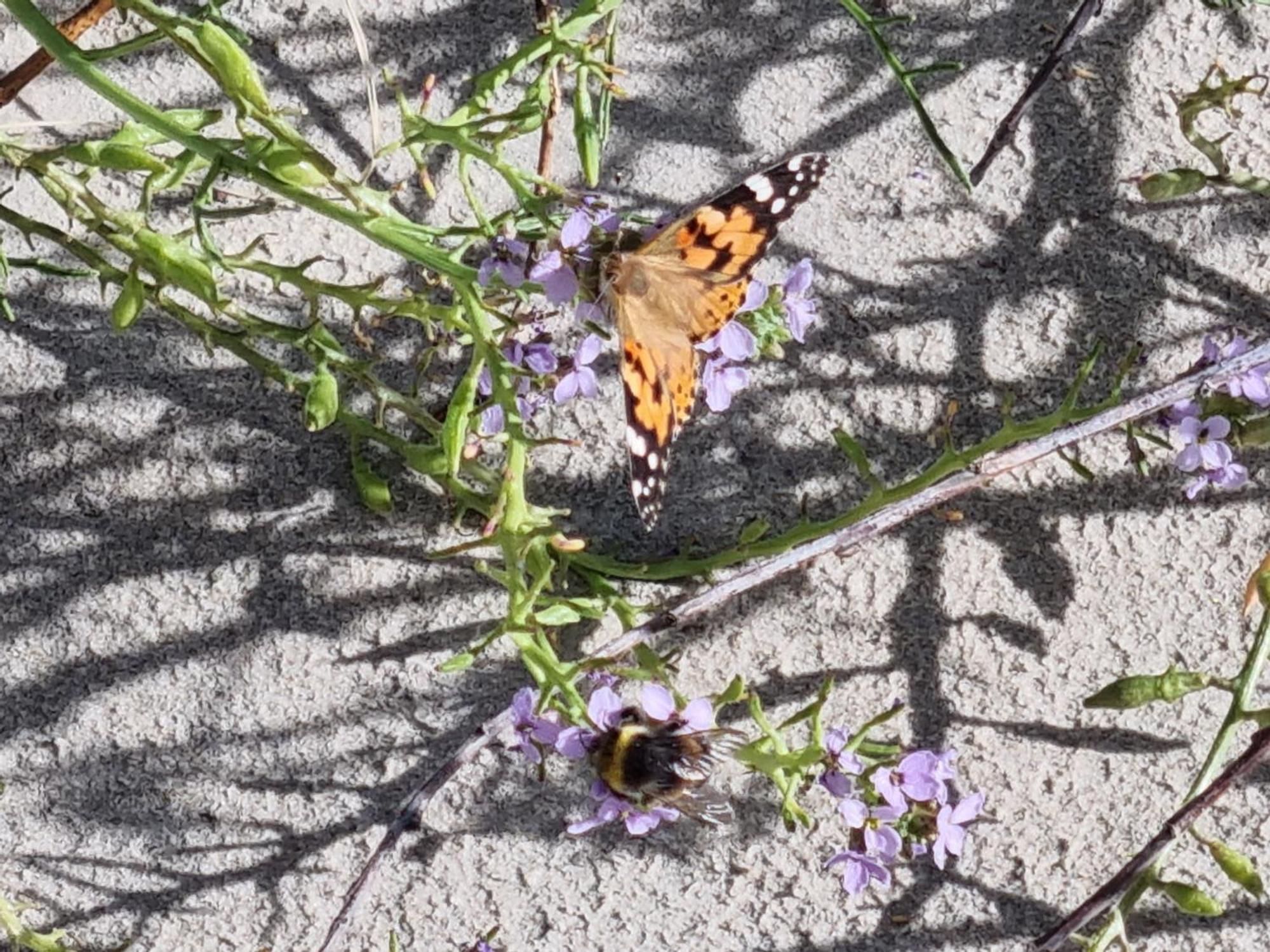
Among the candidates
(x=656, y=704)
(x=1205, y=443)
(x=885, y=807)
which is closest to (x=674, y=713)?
(x=656, y=704)

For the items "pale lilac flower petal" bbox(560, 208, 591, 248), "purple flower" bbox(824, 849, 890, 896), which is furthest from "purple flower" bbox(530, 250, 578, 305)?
"purple flower" bbox(824, 849, 890, 896)

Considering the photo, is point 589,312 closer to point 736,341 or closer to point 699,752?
point 736,341

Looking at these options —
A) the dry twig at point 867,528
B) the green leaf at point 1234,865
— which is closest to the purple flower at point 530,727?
the dry twig at point 867,528

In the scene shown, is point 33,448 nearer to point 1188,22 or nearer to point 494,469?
point 494,469

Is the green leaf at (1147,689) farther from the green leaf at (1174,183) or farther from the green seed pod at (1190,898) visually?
the green leaf at (1174,183)

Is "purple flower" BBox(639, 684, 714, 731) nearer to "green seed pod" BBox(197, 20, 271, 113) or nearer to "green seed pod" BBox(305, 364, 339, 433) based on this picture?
"green seed pod" BBox(305, 364, 339, 433)
